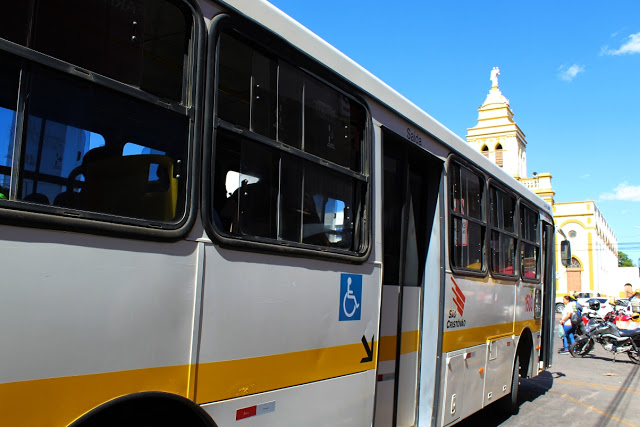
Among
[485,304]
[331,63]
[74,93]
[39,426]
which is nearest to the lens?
[39,426]

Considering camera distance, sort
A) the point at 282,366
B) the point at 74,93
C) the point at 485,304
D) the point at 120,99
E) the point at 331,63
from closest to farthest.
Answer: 1. the point at 74,93
2. the point at 120,99
3. the point at 282,366
4. the point at 331,63
5. the point at 485,304

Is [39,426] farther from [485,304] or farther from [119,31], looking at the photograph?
[485,304]

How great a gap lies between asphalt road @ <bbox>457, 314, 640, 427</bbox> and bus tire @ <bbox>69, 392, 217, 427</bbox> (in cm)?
553

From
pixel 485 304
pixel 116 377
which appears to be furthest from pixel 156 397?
pixel 485 304

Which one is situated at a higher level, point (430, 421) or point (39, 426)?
point (39, 426)

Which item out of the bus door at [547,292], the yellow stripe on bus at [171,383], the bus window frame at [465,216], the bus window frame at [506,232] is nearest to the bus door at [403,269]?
the bus window frame at [465,216]

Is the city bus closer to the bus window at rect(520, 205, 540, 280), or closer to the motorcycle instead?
the bus window at rect(520, 205, 540, 280)

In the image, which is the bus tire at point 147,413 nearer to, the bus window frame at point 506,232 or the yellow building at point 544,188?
the bus window frame at point 506,232

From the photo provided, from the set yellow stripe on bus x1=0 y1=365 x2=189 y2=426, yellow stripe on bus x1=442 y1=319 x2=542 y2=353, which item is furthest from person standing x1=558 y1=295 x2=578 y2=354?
yellow stripe on bus x1=0 y1=365 x2=189 y2=426

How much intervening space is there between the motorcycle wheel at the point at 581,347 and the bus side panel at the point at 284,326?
12.2m

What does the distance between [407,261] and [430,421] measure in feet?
4.58

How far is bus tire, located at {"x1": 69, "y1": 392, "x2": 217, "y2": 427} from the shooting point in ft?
6.51

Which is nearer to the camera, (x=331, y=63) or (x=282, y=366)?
(x=282, y=366)

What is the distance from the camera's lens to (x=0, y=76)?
1817mm
